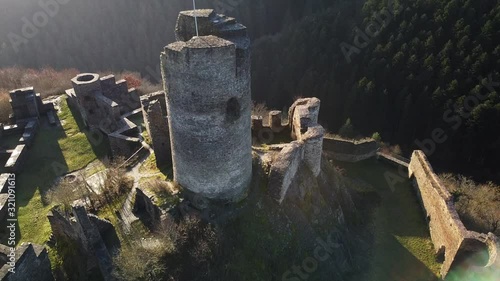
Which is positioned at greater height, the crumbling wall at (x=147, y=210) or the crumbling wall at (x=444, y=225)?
the crumbling wall at (x=147, y=210)

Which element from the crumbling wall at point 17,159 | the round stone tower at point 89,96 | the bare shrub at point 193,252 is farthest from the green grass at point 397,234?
the crumbling wall at point 17,159

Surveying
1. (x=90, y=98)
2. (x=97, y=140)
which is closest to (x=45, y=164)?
(x=97, y=140)

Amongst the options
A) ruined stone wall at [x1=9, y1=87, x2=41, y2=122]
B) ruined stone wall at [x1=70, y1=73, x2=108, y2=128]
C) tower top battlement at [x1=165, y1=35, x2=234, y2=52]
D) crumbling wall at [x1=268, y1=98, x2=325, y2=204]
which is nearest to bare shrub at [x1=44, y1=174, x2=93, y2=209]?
crumbling wall at [x1=268, y1=98, x2=325, y2=204]

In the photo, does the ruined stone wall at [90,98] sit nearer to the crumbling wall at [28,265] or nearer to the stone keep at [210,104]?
the crumbling wall at [28,265]

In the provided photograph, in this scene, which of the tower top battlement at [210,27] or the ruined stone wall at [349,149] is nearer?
the tower top battlement at [210,27]

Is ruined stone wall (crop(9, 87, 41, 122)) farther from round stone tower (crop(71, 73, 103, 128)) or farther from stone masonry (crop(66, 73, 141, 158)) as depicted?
round stone tower (crop(71, 73, 103, 128))

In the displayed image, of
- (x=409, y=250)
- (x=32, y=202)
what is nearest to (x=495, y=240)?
(x=409, y=250)
